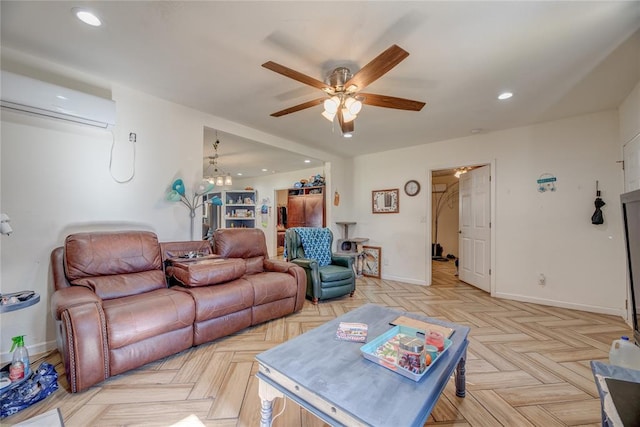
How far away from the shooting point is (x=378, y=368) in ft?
3.87

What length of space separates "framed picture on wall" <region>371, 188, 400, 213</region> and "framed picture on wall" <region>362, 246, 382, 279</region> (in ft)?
2.53

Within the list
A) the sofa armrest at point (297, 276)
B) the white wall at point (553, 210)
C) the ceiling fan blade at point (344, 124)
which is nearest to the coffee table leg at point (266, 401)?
the sofa armrest at point (297, 276)

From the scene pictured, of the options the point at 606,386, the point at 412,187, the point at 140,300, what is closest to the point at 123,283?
the point at 140,300

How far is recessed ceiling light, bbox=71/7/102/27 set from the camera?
1.58m

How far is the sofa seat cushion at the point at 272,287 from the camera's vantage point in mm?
2574

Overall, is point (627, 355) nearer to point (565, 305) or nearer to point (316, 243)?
point (565, 305)

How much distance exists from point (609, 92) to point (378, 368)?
3608 millimetres

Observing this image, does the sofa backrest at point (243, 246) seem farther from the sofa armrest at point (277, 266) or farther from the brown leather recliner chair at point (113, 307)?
the brown leather recliner chair at point (113, 307)

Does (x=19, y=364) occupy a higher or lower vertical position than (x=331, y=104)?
lower

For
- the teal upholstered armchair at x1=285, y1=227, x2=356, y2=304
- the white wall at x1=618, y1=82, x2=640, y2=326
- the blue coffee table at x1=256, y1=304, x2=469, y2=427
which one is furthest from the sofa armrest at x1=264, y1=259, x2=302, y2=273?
the white wall at x1=618, y1=82, x2=640, y2=326

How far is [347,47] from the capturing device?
1.86 metres

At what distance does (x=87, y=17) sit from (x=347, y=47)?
1.74 metres

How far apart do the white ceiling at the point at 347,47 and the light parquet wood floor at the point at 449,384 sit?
2.43m

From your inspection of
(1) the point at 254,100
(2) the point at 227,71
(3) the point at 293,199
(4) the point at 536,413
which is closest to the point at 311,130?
(1) the point at 254,100
